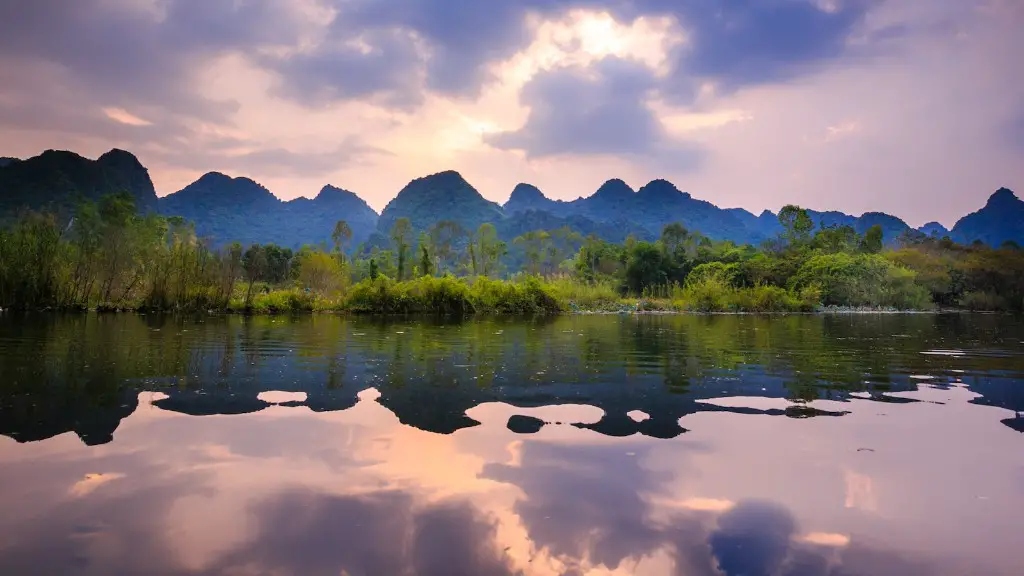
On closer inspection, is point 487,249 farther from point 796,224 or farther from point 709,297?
point 796,224

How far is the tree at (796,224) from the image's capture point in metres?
74.2

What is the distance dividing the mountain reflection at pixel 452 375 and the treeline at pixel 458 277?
1442 cm

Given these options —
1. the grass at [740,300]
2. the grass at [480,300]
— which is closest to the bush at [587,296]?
the grass at [480,300]

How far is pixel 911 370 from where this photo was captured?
34.0 feet

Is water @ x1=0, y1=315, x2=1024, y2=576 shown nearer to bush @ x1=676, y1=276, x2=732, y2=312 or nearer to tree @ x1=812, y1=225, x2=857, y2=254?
bush @ x1=676, y1=276, x2=732, y2=312

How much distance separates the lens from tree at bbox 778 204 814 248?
74250 millimetres

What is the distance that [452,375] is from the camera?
9.13 metres

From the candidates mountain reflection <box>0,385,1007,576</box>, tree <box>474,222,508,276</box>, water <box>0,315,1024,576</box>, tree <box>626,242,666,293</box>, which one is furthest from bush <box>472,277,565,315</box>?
tree <box>474,222,508,276</box>

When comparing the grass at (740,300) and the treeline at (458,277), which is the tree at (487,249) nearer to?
the treeline at (458,277)

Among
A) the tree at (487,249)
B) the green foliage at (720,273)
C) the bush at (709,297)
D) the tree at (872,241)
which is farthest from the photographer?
the tree at (872,241)

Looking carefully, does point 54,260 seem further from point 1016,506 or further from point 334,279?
point 1016,506

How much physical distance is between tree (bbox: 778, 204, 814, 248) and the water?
71393 mm

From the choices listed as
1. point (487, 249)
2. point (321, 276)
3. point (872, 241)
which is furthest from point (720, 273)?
point (872, 241)

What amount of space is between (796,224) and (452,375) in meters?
75.7
